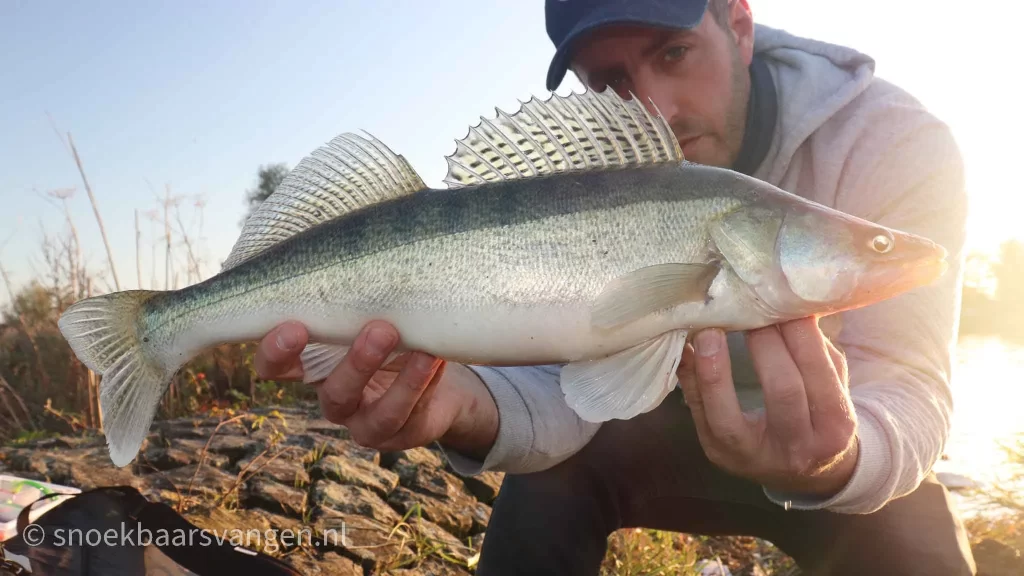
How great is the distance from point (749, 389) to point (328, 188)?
2222mm

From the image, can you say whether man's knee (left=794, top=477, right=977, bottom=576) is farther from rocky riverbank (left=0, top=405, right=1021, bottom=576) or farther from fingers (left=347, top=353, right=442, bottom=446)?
fingers (left=347, top=353, right=442, bottom=446)

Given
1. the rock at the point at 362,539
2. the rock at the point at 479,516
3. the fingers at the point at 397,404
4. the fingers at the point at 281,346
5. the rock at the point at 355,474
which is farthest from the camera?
the rock at the point at 479,516

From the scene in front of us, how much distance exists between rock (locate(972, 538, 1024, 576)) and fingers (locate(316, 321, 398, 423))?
3636 millimetres

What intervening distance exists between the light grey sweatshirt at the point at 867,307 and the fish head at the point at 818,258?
21.0 inches

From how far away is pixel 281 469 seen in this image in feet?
12.3

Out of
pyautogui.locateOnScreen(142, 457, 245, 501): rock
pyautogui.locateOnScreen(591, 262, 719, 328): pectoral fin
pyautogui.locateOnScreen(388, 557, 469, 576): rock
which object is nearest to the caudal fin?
pyautogui.locateOnScreen(142, 457, 245, 501): rock

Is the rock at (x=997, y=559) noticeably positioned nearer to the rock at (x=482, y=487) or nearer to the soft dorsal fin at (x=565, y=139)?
the rock at (x=482, y=487)

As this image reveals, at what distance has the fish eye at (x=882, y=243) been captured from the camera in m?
1.80

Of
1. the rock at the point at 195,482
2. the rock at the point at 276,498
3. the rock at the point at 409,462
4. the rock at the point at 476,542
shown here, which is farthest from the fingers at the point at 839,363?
the rock at the point at 409,462

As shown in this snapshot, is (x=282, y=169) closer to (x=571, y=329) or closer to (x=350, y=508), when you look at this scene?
(x=350, y=508)

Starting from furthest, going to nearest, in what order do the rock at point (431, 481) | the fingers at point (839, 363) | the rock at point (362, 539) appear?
the rock at point (431, 481) < the rock at point (362, 539) < the fingers at point (839, 363)

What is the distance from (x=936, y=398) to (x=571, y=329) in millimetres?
1434

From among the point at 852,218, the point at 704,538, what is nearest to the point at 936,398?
Result: the point at 852,218

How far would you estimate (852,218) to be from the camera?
1.88m
